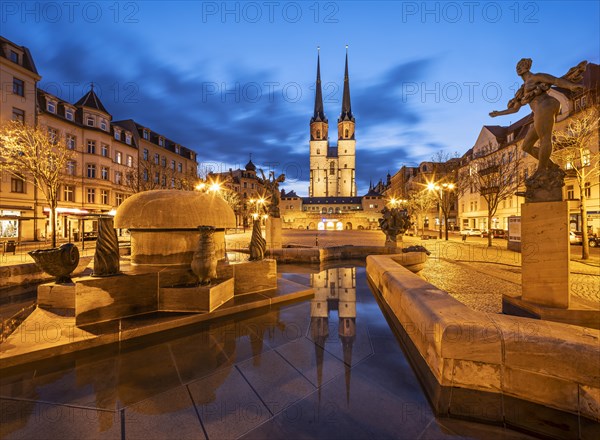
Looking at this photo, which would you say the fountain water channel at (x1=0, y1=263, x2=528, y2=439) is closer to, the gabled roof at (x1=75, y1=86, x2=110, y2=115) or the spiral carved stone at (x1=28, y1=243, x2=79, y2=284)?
the spiral carved stone at (x1=28, y1=243, x2=79, y2=284)

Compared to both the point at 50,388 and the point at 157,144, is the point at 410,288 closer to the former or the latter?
the point at 50,388

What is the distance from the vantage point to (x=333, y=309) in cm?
658

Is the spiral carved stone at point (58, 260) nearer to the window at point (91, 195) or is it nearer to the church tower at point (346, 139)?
the window at point (91, 195)

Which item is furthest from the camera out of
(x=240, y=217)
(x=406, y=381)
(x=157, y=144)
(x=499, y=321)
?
(x=240, y=217)

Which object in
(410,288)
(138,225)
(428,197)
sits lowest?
(410,288)

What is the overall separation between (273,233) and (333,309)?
1099 cm

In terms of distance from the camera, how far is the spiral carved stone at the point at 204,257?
20.0ft

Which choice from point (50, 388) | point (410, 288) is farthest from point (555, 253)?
point (50, 388)

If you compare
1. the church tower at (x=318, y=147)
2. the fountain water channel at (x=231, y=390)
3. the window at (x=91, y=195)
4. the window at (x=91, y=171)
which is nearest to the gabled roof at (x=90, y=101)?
the window at (x=91, y=171)

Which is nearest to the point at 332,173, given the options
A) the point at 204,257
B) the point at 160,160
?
the point at 160,160

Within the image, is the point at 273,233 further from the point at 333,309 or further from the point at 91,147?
the point at 91,147

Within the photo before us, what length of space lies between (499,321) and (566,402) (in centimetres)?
90

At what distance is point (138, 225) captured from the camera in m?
7.08

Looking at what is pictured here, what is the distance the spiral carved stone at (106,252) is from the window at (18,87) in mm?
31779
